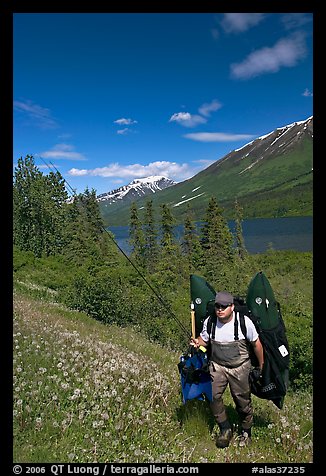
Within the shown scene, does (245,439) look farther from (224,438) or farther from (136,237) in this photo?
(136,237)

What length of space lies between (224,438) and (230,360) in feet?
3.92

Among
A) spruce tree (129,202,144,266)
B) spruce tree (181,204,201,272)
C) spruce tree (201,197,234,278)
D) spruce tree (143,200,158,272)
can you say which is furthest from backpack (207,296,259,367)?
spruce tree (143,200,158,272)

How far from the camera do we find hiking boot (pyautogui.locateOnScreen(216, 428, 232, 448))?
5.36 m

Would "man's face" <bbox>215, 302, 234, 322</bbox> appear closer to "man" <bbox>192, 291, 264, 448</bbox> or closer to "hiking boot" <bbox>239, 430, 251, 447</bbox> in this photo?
"man" <bbox>192, 291, 264, 448</bbox>

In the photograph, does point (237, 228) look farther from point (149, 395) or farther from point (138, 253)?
point (149, 395)

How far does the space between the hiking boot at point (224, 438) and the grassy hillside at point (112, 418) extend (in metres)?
0.10

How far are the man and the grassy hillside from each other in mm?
296

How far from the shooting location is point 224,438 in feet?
17.7

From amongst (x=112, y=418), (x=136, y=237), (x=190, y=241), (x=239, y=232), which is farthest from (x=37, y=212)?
(x=112, y=418)

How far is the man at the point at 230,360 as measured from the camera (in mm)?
5323
